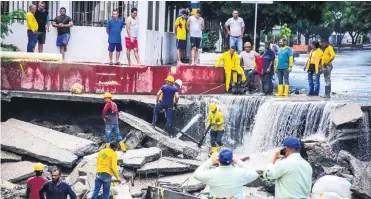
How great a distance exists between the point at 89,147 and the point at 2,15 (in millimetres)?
6251

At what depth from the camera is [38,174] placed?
1423cm

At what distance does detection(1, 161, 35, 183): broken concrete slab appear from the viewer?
1805cm

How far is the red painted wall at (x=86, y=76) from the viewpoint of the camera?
2202cm

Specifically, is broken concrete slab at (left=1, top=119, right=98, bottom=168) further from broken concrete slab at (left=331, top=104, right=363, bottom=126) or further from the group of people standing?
broken concrete slab at (left=331, top=104, right=363, bottom=126)

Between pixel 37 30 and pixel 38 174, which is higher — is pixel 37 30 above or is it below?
above

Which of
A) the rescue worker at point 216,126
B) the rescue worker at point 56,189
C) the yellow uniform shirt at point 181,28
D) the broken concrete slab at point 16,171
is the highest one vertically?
the yellow uniform shirt at point 181,28

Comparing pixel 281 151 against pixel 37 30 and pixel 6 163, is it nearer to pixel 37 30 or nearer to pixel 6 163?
pixel 6 163

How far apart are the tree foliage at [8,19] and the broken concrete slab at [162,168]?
24.8 feet

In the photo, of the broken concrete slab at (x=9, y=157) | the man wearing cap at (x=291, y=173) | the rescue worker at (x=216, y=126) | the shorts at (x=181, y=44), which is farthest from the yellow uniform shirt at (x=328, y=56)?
the man wearing cap at (x=291, y=173)

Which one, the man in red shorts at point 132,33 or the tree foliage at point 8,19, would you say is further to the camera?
the tree foliage at point 8,19

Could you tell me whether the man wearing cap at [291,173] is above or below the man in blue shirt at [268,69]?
below

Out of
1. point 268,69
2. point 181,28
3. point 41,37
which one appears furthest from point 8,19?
point 268,69

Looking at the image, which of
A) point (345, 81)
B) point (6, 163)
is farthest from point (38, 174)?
point (345, 81)

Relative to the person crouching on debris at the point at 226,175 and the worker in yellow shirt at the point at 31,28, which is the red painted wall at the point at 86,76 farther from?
the person crouching on debris at the point at 226,175
